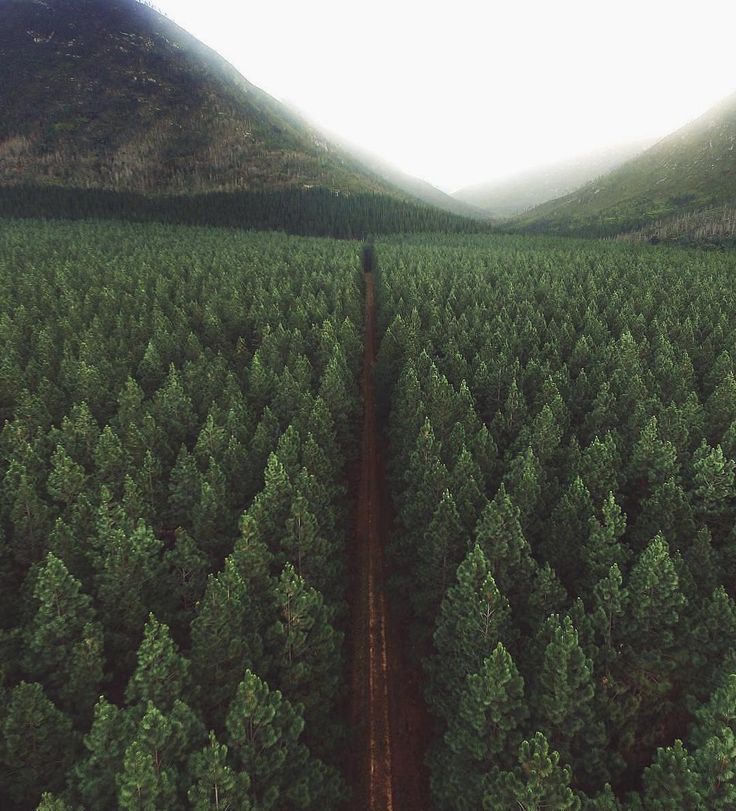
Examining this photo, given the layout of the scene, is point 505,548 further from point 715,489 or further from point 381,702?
point 715,489

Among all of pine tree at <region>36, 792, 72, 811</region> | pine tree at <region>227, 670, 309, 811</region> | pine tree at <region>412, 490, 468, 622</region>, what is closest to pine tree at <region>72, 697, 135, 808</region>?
pine tree at <region>36, 792, 72, 811</region>

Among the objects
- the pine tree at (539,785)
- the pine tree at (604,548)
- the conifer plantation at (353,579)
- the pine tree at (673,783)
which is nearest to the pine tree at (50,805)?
the conifer plantation at (353,579)

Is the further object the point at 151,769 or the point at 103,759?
the point at 103,759

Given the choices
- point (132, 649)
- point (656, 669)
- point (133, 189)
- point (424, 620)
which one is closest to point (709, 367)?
point (656, 669)

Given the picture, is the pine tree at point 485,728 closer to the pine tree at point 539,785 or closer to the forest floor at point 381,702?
the pine tree at point 539,785

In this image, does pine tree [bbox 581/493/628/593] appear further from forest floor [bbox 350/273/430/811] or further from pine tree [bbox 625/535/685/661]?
forest floor [bbox 350/273/430/811]

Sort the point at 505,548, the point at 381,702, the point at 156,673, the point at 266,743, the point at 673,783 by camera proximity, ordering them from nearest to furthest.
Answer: the point at 673,783 → the point at 266,743 → the point at 156,673 → the point at 505,548 → the point at 381,702

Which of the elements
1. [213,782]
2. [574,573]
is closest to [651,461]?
[574,573]
